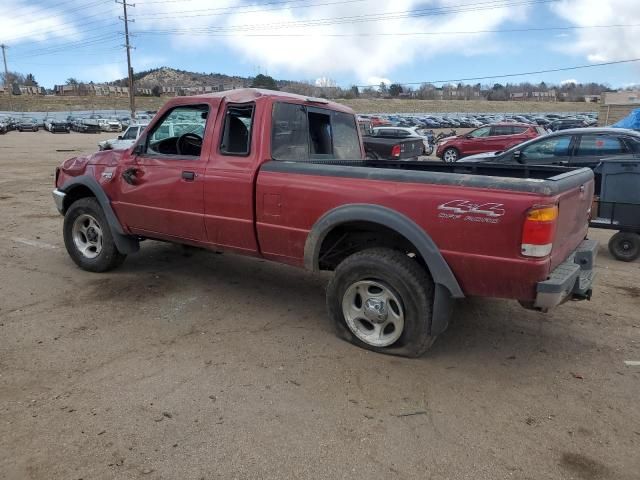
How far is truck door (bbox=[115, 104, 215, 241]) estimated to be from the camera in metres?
4.62

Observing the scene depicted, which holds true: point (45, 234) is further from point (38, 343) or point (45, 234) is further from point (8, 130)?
point (8, 130)

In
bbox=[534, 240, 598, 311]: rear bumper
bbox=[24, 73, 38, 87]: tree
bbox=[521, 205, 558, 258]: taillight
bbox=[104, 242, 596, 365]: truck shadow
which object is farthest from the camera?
bbox=[24, 73, 38, 87]: tree

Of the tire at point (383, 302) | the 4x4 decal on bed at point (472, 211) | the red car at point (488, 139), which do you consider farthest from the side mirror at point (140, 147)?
the red car at point (488, 139)

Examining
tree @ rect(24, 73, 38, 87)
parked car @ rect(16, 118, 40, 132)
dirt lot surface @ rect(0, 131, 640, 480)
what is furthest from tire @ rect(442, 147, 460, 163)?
tree @ rect(24, 73, 38, 87)

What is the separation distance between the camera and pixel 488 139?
2012 centimetres

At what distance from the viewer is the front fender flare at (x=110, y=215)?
534 cm

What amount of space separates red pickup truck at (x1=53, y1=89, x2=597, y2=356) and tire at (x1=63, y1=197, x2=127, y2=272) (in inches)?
1.0

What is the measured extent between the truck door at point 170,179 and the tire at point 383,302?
1.52m

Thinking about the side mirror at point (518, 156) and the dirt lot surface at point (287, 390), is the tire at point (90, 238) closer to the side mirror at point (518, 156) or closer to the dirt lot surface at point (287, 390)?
the dirt lot surface at point (287, 390)

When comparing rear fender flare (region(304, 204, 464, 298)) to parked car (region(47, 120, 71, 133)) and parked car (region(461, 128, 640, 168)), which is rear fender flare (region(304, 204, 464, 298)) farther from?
parked car (region(47, 120, 71, 133))

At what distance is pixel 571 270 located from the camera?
350 centimetres

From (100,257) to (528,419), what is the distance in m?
4.51

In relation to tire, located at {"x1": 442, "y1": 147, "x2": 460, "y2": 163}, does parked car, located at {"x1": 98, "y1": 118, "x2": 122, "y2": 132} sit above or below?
above

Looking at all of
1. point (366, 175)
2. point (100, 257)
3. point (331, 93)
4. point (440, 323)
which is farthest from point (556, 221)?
point (331, 93)
